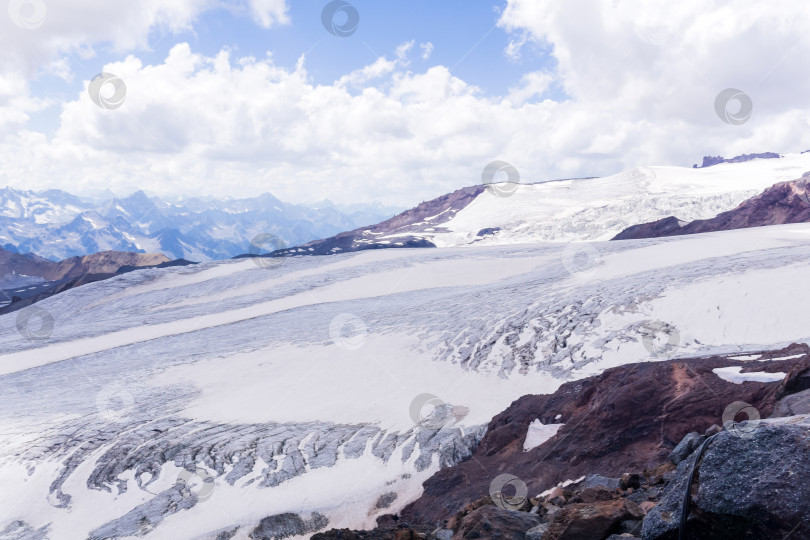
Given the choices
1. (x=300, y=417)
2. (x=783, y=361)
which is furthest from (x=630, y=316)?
(x=300, y=417)

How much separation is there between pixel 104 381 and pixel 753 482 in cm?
2118

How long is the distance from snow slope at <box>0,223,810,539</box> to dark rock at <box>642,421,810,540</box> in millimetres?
7331

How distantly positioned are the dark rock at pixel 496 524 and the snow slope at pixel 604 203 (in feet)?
268

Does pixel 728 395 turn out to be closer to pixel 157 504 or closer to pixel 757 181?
pixel 157 504

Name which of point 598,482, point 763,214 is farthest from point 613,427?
point 763,214

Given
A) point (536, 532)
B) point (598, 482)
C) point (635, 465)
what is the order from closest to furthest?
point (536, 532) < point (598, 482) < point (635, 465)

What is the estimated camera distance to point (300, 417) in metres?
14.7

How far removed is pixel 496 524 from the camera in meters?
5.71

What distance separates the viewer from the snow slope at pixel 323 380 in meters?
11.1

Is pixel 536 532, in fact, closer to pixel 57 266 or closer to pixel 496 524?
pixel 496 524

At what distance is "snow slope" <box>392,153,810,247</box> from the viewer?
84438 millimetres

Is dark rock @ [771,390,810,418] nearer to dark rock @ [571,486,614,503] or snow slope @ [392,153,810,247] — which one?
dark rock @ [571,486,614,503]

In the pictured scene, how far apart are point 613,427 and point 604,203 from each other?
101 metres

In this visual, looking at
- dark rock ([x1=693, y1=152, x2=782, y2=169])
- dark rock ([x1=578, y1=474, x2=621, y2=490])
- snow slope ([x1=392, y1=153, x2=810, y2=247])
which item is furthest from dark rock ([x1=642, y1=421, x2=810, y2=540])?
dark rock ([x1=693, y1=152, x2=782, y2=169])
